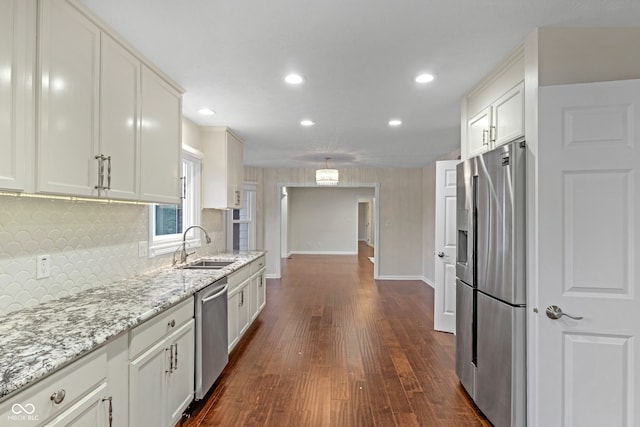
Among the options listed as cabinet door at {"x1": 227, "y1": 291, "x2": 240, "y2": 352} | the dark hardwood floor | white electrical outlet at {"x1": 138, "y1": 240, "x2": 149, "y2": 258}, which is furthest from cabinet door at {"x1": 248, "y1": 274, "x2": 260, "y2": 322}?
white electrical outlet at {"x1": 138, "y1": 240, "x2": 149, "y2": 258}

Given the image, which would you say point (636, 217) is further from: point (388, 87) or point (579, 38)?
point (388, 87)

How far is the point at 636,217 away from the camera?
5.54ft

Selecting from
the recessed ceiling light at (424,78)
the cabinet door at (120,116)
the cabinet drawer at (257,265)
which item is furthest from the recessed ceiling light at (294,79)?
the cabinet drawer at (257,265)

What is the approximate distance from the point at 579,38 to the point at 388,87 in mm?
1293

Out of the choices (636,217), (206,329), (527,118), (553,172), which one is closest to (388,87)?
(527,118)

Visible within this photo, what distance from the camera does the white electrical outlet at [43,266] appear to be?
1.77 metres

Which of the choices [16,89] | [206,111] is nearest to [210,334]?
[16,89]

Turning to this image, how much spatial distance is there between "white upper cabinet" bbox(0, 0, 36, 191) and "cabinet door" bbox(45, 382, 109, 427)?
0.88m

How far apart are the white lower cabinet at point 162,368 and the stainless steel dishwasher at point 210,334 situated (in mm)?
77

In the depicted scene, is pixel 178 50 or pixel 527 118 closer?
pixel 527 118

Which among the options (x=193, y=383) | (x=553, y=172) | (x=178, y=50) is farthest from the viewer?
(x=193, y=383)

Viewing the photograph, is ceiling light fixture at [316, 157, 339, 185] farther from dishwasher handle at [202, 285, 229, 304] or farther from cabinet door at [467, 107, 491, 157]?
dishwasher handle at [202, 285, 229, 304]

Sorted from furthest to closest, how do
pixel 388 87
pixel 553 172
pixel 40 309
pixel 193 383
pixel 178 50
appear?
pixel 388 87 → pixel 193 383 → pixel 178 50 → pixel 553 172 → pixel 40 309

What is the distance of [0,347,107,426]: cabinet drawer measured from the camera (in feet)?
3.35
